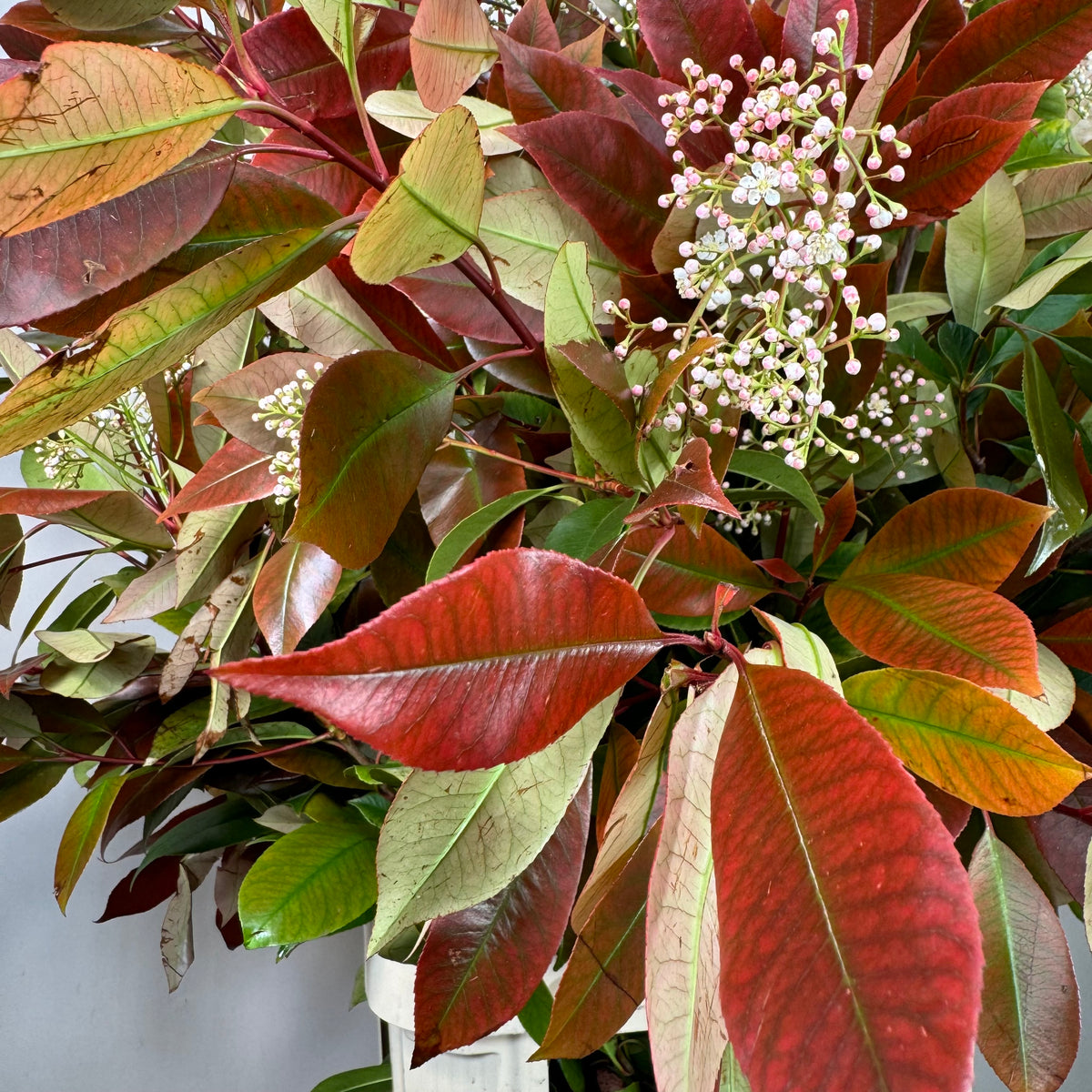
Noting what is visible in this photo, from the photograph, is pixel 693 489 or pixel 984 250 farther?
pixel 984 250

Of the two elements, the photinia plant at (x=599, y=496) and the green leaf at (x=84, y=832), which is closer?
the photinia plant at (x=599, y=496)

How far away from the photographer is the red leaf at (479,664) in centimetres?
13

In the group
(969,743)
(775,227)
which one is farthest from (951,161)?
(969,743)

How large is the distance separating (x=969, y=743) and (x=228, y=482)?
0.21 metres

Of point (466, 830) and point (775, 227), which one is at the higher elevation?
point (775, 227)

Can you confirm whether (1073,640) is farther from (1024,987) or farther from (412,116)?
(412,116)

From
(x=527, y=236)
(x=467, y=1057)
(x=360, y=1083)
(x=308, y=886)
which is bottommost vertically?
(x=360, y=1083)

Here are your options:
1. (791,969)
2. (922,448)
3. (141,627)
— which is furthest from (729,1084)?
(141,627)

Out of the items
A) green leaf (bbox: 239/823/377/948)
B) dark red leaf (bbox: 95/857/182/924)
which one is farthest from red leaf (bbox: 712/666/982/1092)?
dark red leaf (bbox: 95/857/182/924)

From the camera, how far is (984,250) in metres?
0.31

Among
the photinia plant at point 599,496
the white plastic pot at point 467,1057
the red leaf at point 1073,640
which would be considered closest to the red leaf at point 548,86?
the photinia plant at point 599,496

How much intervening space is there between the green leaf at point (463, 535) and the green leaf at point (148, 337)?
81mm

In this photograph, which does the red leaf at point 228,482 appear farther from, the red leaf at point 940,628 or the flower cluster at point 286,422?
the red leaf at point 940,628

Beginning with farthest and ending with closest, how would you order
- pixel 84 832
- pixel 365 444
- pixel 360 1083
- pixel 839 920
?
pixel 360 1083 → pixel 84 832 → pixel 365 444 → pixel 839 920
